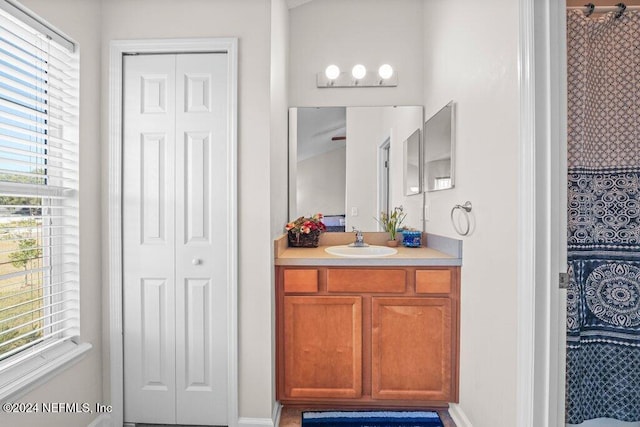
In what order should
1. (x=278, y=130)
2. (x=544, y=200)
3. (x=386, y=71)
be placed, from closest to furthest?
1. (x=544, y=200)
2. (x=278, y=130)
3. (x=386, y=71)

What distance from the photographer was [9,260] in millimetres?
1429

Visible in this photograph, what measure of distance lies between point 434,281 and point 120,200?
176cm

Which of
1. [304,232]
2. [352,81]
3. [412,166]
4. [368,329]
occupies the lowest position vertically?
[368,329]

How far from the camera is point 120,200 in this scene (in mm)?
1893

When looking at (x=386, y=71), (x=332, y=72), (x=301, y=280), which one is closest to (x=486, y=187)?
(x=301, y=280)

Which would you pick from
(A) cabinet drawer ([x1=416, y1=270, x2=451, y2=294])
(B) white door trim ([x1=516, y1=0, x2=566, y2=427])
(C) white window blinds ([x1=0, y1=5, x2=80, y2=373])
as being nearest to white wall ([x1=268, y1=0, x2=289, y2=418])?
(A) cabinet drawer ([x1=416, y1=270, x2=451, y2=294])

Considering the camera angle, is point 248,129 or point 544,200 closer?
point 544,200

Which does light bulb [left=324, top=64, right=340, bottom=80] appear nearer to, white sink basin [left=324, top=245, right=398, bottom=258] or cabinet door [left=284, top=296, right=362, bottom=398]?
white sink basin [left=324, top=245, right=398, bottom=258]

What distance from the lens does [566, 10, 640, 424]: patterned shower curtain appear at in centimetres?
141

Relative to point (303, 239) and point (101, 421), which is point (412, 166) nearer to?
point (303, 239)

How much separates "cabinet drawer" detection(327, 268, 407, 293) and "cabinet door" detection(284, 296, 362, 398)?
87mm

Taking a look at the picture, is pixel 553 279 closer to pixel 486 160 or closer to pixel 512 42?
pixel 486 160

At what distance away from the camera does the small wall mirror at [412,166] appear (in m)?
2.58

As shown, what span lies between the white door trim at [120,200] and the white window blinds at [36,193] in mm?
173
